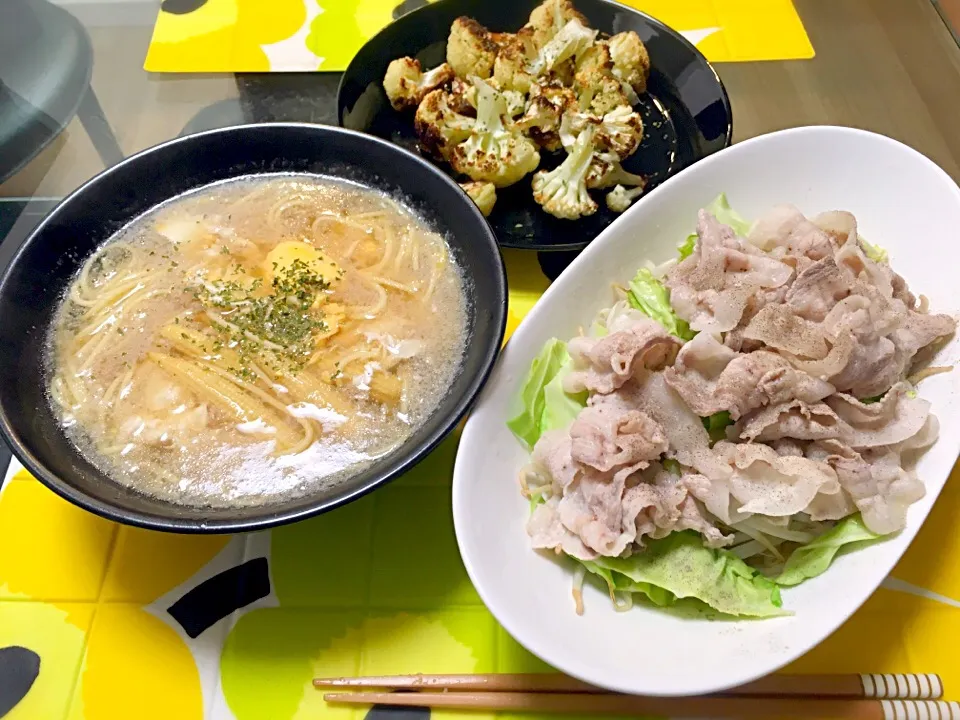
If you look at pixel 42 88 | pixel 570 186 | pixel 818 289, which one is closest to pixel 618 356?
pixel 818 289

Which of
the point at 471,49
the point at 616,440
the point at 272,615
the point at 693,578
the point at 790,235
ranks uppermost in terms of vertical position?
the point at 471,49

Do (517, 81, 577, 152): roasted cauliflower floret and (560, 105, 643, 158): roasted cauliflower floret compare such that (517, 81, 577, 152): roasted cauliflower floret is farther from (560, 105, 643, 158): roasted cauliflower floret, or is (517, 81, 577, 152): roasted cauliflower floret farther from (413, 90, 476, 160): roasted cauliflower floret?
(413, 90, 476, 160): roasted cauliflower floret

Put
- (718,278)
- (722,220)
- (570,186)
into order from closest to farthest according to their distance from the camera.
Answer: (718,278) → (722,220) → (570,186)

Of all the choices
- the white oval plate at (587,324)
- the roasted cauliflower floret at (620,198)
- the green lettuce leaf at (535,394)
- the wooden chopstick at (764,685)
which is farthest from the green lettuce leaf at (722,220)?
the wooden chopstick at (764,685)

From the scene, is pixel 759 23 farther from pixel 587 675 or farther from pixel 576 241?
pixel 587 675

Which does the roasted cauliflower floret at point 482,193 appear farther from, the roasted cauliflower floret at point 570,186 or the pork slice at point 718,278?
the pork slice at point 718,278

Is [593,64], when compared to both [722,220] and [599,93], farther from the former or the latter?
[722,220]
